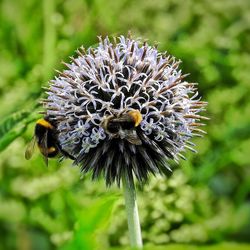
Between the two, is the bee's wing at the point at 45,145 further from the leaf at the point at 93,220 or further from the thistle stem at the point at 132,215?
the leaf at the point at 93,220

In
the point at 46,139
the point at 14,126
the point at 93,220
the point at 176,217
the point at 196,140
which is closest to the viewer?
the point at 93,220

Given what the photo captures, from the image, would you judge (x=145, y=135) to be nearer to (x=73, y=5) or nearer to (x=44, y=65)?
(x=44, y=65)

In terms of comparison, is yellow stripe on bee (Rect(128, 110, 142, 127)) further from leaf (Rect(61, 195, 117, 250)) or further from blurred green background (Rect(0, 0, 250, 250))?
blurred green background (Rect(0, 0, 250, 250))

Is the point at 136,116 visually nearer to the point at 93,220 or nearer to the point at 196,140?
the point at 93,220

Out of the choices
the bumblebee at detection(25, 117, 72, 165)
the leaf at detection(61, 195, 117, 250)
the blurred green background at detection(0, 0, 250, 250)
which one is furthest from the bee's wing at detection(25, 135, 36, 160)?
the leaf at detection(61, 195, 117, 250)

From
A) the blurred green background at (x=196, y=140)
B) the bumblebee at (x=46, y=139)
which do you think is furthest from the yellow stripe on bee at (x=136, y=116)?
the blurred green background at (x=196, y=140)

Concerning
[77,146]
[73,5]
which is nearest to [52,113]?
[77,146]

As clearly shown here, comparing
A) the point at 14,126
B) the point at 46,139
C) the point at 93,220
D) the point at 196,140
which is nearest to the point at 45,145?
the point at 46,139
